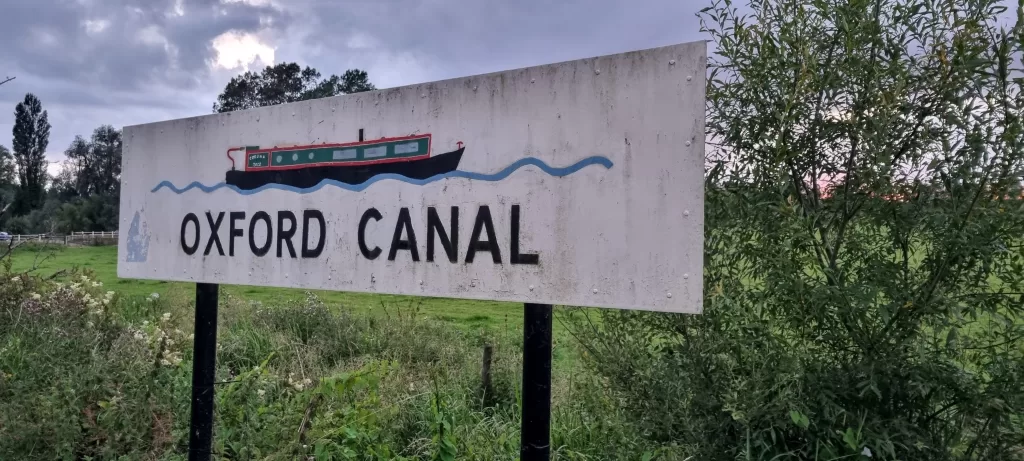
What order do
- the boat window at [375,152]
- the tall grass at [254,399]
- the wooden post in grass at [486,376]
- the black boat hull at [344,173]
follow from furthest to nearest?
1. the wooden post in grass at [486,376]
2. the tall grass at [254,399]
3. the boat window at [375,152]
4. the black boat hull at [344,173]

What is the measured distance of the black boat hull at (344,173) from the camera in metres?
2.41

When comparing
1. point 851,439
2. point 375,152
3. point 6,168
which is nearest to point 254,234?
point 375,152

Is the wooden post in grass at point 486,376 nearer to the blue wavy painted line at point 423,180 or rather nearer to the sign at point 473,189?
the sign at point 473,189

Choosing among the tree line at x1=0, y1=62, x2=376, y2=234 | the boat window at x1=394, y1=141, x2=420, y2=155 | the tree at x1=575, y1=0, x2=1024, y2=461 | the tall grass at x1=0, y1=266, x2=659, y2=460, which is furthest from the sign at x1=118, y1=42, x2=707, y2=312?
the tree line at x1=0, y1=62, x2=376, y2=234

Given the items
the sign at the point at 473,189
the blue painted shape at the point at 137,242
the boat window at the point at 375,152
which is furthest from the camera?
the blue painted shape at the point at 137,242

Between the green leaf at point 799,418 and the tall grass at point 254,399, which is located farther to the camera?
the tall grass at point 254,399

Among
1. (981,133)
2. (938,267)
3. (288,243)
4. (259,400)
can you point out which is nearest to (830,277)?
(938,267)

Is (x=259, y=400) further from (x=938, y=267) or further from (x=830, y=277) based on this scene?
(x=938, y=267)

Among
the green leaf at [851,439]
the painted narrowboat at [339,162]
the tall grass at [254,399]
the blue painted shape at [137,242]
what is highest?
the painted narrowboat at [339,162]

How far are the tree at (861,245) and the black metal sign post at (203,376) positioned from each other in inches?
89.0

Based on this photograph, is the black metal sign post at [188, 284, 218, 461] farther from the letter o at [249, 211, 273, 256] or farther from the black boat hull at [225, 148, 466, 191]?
the black boat hull at [225, 148, 466, 191]

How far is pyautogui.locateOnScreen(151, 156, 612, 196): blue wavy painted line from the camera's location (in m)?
2.13

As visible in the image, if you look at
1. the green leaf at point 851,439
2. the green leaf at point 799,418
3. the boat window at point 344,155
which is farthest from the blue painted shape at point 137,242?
the green leaf at point 851,439

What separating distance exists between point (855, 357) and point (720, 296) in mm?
564
